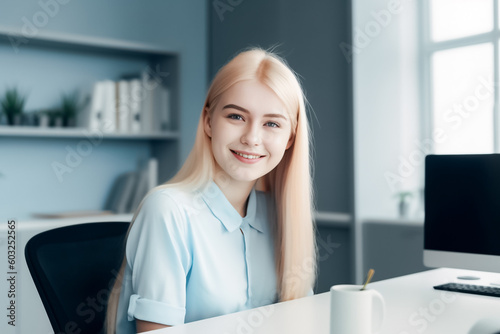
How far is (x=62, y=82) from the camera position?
334 centimetres

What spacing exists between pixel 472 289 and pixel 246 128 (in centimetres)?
80

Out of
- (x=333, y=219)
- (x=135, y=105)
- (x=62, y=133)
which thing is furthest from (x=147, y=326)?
(x=135, y=105)

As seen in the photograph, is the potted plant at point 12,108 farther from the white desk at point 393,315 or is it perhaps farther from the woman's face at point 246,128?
the white desk at point 393,315

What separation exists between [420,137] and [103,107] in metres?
1.84

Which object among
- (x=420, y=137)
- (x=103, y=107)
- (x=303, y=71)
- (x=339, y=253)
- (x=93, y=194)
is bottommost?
(x=339, y=253)

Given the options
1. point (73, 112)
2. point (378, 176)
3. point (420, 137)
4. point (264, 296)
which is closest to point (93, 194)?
point (73, 112)

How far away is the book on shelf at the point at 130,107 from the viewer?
3.25 metres

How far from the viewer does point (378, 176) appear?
303 centimetres

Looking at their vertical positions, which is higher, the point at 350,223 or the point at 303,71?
the point at 303,71

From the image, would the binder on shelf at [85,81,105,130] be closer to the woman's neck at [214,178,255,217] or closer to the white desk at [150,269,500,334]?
the woman's neck at [214,178,255,217]

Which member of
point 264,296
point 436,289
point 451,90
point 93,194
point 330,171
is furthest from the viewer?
point 93,194

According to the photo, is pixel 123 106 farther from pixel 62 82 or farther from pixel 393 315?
pixel 393 315

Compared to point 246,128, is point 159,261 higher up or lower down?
lower down

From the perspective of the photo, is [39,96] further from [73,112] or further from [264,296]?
[264,296]
